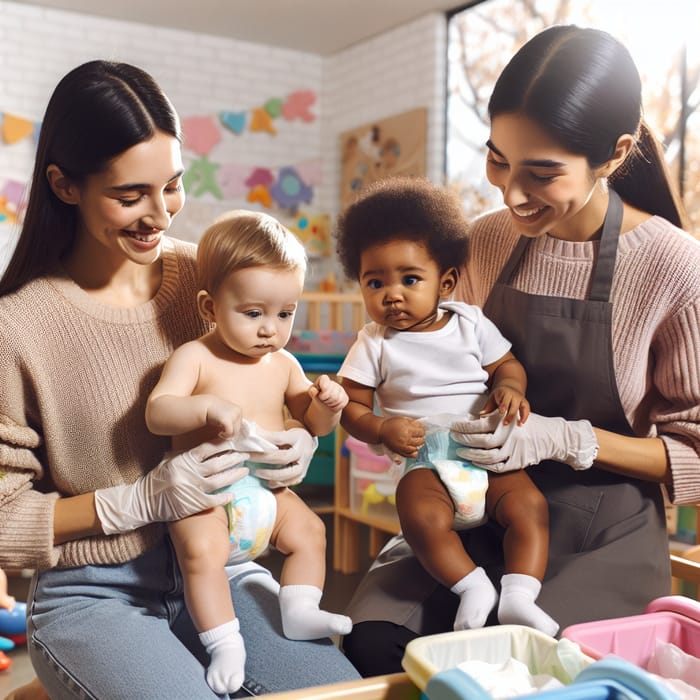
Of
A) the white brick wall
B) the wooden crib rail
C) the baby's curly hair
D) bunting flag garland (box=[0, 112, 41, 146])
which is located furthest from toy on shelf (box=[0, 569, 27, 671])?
bunting flag garland (box=[0, 112, 41, 146])

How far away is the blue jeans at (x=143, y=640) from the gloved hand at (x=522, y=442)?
13.9 inches

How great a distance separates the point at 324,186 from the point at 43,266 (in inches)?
198

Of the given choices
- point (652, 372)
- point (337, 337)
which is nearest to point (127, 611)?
point (652, 372)

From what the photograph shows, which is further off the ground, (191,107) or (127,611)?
(191,107)

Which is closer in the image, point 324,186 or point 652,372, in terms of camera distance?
Answer: point 652,372

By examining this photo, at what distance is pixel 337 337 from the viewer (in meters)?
4.20

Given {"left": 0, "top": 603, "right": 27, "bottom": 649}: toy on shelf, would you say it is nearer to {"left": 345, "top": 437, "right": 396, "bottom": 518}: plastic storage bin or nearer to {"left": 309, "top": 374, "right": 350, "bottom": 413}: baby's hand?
{"left": 345, "top": 437, "right": 396, "bottom": 518}: plastic storage bin

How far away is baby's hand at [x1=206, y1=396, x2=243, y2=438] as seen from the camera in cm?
112

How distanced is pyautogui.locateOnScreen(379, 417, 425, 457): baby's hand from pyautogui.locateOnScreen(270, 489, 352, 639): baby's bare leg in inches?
6.1

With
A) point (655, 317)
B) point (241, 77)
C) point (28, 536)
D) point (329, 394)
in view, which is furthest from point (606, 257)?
point (241, 77)

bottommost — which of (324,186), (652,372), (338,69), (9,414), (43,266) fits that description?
(9,414)

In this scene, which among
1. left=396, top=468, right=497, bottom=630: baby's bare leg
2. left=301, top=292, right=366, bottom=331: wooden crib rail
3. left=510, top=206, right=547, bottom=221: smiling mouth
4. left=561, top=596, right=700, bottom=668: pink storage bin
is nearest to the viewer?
left=561, top=596, right=700, bottom=668: pink storage bin

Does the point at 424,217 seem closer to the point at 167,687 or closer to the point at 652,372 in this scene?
the point at 652,372

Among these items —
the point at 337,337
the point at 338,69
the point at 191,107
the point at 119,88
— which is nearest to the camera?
the point at 119,88
